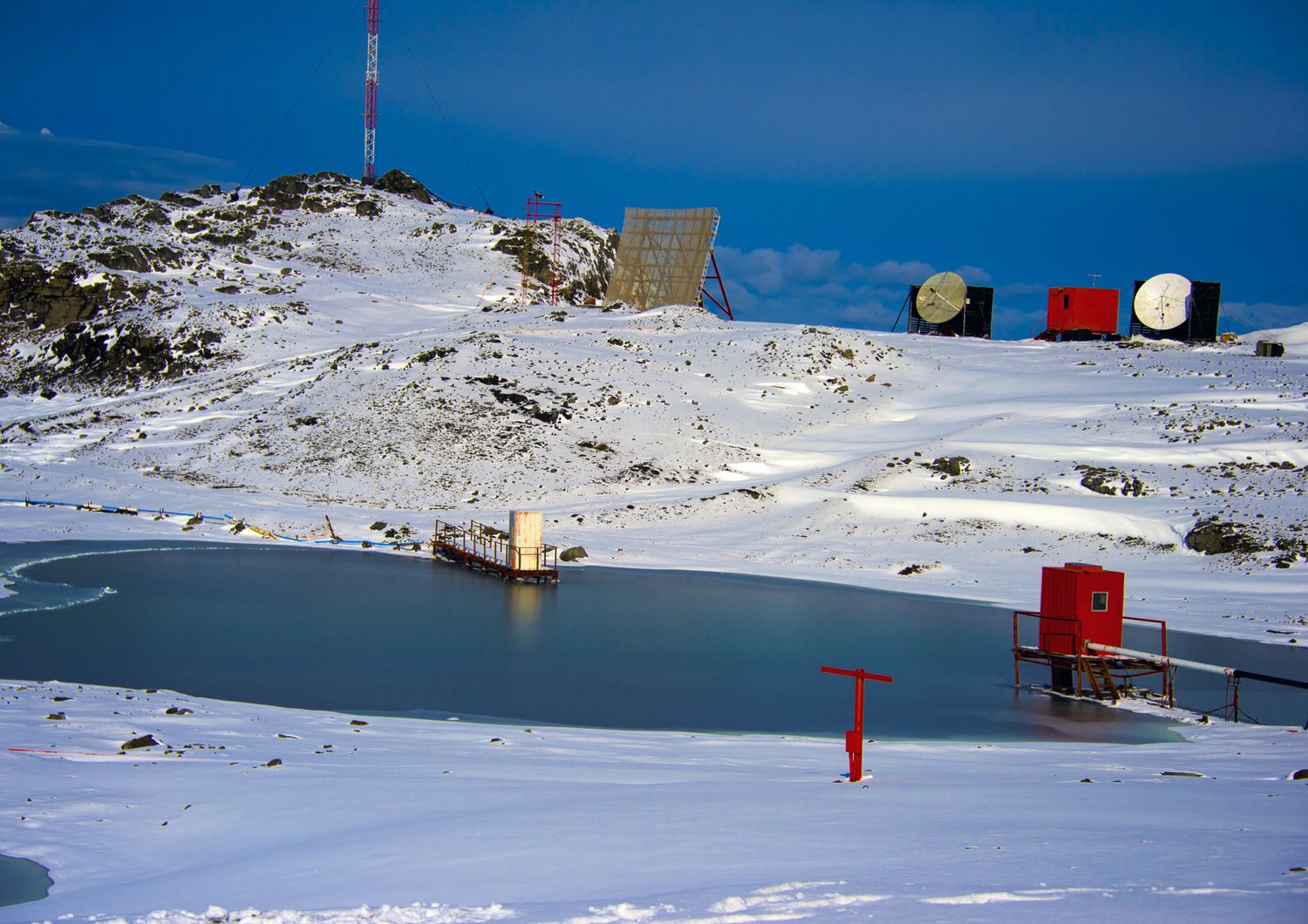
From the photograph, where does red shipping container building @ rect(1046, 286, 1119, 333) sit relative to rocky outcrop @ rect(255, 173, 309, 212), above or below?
below

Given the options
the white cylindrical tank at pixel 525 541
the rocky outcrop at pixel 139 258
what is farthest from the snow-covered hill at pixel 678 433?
the white cylindrical tank at pixel 525 541

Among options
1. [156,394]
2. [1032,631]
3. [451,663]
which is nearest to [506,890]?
[451,663]

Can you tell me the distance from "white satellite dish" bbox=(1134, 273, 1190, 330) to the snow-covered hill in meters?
5.18

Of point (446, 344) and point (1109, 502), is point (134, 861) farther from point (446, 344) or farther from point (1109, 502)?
point (446, 344)

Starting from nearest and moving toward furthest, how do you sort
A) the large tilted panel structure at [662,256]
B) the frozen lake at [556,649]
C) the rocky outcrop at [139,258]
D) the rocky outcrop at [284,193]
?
1. the frozen lake at [556,649]
2. the large tilted panel structure at [662,256]
3. the rocky outcrop at [139,258]
4. the rocky outcrop at [284,193]

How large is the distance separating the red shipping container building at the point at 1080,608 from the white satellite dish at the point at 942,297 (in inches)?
2255

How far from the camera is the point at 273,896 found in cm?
745

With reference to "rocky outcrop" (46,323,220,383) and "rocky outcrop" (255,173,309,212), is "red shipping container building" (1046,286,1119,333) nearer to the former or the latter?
"rocky outcrop" (46,323,220,383)

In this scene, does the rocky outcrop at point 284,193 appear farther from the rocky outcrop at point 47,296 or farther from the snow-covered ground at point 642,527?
the rocky outcrop at point 47,296

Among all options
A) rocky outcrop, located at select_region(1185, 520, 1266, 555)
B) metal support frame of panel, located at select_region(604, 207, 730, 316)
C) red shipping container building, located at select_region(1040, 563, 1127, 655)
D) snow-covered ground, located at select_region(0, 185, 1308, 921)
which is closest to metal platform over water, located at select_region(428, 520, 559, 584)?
snow-covered ground, located at select_region(0, 185, 1308, 921)

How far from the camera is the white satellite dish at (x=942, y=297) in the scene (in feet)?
253

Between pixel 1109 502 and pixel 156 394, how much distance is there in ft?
169

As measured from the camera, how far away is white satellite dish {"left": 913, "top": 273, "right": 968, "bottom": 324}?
3034 inches

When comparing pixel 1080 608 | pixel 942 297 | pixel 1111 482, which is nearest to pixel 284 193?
pixel 942 297
